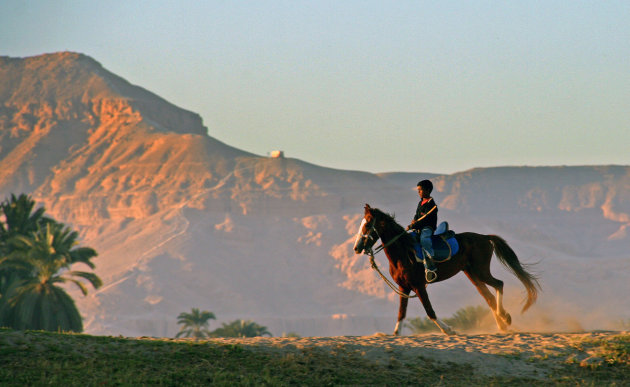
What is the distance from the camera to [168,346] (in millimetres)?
19016

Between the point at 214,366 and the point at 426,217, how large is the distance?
6.64m

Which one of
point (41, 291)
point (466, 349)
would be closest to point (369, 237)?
point (466, 349)

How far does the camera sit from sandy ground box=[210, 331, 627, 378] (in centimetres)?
1875

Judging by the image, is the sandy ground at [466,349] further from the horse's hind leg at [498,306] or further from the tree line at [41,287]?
the tree line at [41,287]

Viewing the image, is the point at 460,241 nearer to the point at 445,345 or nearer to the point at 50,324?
the point at 445,345

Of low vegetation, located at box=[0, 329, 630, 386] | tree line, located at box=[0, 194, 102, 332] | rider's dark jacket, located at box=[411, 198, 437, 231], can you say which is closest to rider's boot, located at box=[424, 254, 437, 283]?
rider's dark jacket, located at box=[411, 198, 437, 231]

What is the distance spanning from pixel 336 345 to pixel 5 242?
140ft

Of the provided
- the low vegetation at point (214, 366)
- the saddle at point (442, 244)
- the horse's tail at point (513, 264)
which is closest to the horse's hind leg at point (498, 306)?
the horse's tail at point (513, 264)

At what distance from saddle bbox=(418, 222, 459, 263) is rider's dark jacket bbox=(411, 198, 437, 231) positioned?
0.74 feet

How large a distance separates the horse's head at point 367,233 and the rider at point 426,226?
109cm

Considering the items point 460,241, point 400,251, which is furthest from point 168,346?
point 460,241

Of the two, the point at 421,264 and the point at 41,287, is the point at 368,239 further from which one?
the point at 41,287

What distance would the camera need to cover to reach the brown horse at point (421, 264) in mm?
21031

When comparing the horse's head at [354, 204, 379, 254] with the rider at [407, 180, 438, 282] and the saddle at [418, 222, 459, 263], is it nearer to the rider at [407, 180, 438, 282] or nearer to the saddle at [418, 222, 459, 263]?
the rider at [407, 180, 438, 282]
